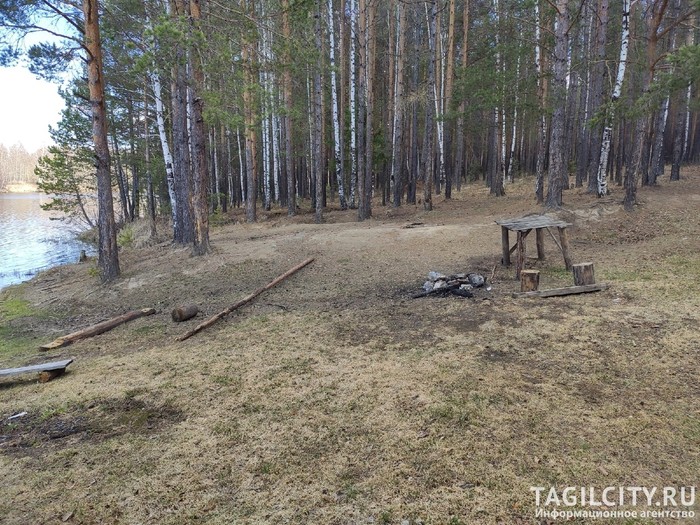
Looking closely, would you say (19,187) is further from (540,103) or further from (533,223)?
(533,223)

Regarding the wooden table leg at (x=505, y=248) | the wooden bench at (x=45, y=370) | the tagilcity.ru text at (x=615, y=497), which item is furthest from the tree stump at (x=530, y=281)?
the wooden bench at (x=45, y=370)

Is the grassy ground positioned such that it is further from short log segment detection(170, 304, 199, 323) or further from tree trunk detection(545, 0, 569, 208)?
tree trunk detection(545, 0, 569, 208)

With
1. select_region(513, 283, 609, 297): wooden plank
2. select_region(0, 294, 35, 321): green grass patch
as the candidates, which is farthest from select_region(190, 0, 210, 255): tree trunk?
select_region(513, 283, 609, 297): wooden plank

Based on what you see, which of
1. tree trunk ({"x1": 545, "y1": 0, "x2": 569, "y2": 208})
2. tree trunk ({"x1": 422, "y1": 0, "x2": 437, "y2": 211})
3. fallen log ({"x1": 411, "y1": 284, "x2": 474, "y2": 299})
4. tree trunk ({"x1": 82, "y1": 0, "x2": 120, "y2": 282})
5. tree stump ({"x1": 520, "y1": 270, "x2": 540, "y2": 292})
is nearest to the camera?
tree stump ({"x1": 520, "y1": 270, "x2": 540, "y2": 292})

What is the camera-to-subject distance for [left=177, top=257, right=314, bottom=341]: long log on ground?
6.80m

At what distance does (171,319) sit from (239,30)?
20.9 feet

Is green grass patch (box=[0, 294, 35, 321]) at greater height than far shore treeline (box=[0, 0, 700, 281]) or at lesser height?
lesser

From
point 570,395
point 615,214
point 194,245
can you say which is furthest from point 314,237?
point 570,395

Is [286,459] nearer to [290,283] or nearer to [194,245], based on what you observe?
[290,283]

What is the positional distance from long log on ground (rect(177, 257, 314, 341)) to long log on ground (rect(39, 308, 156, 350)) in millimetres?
2042

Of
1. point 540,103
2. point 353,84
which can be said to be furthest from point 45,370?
point 540,103

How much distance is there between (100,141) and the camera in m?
10.4

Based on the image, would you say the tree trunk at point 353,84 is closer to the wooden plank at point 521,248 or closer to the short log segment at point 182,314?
the wooden plank at point 521,248

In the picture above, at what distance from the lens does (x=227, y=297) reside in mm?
8703
